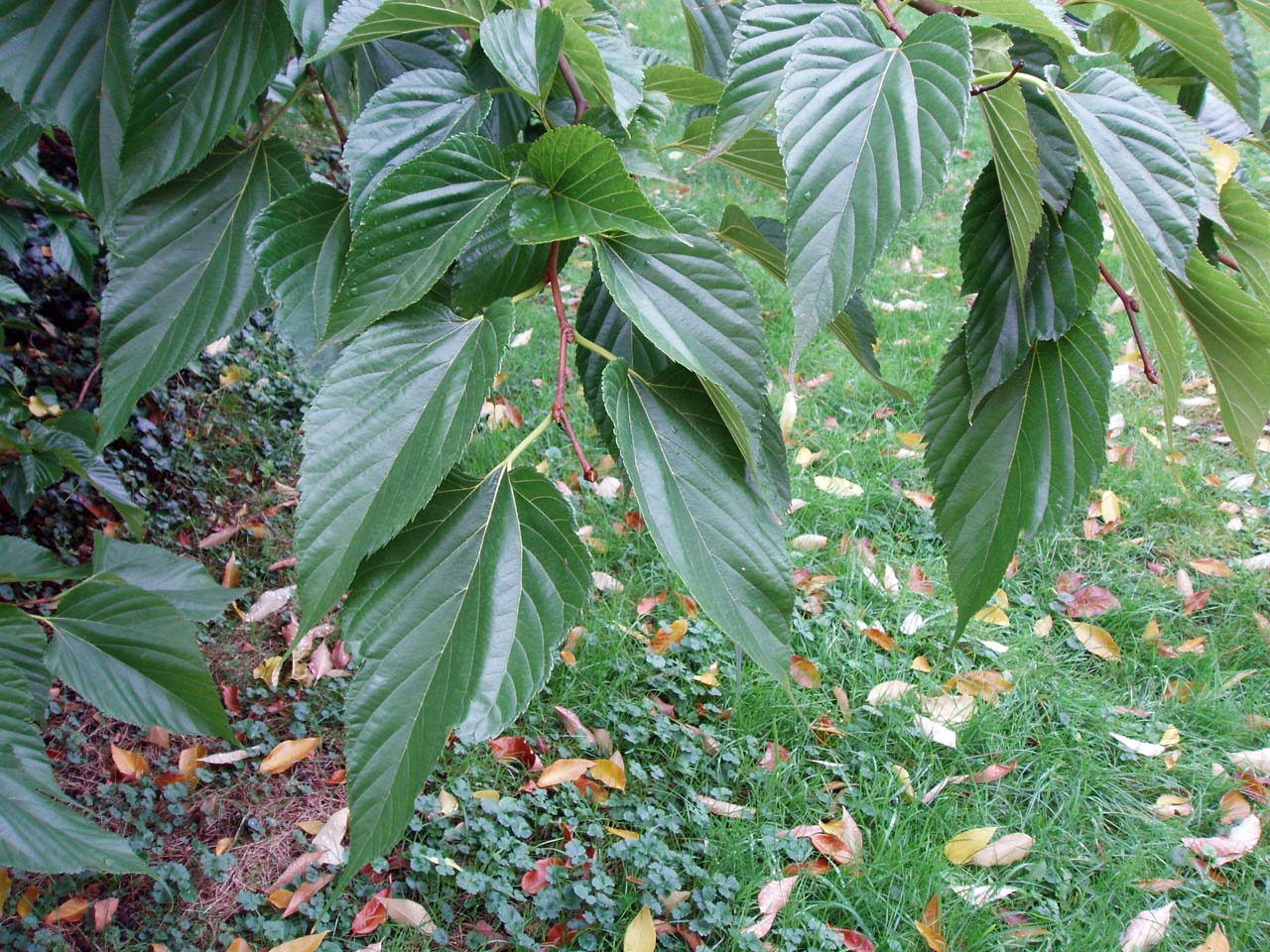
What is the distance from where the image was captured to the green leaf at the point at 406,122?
559 mm

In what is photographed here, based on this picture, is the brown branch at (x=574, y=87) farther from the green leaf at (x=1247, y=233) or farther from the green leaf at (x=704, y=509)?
the green leaf at (x=1247, y=233)

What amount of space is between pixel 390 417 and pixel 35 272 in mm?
2336

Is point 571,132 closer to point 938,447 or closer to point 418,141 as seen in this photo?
point 418,141

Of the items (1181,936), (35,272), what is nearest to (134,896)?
(35,272)

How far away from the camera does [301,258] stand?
0.60 m

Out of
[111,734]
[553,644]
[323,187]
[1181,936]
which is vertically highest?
[323,187]

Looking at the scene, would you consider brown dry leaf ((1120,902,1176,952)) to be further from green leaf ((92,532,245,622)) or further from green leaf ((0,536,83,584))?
green leaf ((0,536,83,584))

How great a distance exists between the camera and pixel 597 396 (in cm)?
65

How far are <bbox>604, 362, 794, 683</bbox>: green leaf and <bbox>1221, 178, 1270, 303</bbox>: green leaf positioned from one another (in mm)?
373

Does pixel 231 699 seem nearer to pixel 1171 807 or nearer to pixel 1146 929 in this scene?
pixel 1146 929

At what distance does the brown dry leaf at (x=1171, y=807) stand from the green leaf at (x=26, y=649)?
6.46 feet

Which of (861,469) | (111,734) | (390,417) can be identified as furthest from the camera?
(861,469)

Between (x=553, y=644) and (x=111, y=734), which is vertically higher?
(x=553, y=644)

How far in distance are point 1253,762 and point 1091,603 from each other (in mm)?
488
